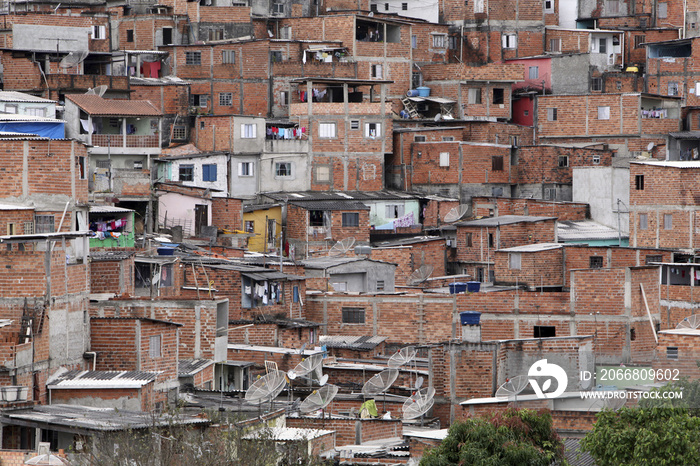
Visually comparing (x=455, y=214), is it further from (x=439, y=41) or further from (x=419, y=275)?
(x=439, y=41)

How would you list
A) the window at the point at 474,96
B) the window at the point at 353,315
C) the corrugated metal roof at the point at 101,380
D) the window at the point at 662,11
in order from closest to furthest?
the corrugated metal roof at the point at 101,380 → the window at the point at 353,315 → the window at the point at 474,96 → the window at the point at 662,11

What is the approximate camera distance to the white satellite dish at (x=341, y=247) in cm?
5227

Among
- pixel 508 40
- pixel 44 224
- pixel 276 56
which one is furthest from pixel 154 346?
pixel 508 40

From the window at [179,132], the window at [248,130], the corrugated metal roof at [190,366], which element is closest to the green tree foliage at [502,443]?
the corrugated metal roof at [190,366]

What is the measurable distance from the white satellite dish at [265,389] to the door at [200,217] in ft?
72.6

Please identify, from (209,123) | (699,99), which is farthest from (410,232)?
(699,99)

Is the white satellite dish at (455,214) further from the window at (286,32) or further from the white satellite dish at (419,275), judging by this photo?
the window at (286,32)

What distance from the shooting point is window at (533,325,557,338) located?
130 feet

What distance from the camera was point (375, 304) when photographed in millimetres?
45312

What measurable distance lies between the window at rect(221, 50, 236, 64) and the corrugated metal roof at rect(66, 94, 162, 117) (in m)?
8.94

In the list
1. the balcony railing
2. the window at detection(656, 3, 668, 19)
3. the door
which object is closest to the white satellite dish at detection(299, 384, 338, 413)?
the door

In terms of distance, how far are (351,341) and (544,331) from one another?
6.28m

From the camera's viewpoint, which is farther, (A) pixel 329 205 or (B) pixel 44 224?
(A) pixel 329 205

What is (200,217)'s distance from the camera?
170 ft
